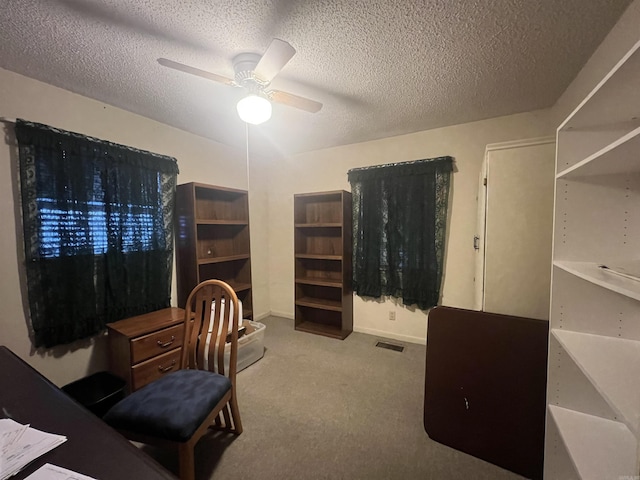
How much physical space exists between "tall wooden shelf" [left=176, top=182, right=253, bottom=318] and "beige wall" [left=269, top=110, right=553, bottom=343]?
2.59ft

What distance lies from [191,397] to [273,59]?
184cm

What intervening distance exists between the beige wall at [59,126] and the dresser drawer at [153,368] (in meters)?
0.57

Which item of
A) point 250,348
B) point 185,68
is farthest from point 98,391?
point 185,68

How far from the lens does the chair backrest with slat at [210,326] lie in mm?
1588

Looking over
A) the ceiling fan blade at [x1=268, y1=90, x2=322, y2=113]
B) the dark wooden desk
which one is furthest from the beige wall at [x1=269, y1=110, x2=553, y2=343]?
the dark wooden desk

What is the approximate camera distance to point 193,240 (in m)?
2.47

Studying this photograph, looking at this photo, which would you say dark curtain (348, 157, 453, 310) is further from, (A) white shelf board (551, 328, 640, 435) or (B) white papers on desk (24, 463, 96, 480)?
(B) white papers on desk (24, 463, 96, 480)

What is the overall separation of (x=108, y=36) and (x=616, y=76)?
7.36 ft

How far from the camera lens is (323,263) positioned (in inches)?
133

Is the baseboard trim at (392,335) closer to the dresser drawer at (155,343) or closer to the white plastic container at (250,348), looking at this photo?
the white plastic container at (250,348)

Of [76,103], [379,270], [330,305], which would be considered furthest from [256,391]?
[76,103]

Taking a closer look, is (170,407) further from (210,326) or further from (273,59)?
(273,59)

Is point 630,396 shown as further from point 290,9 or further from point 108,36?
point 108,36

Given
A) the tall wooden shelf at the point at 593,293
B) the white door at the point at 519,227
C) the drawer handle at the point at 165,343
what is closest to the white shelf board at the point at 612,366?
the tall wooden shelf at the point at 593,293
